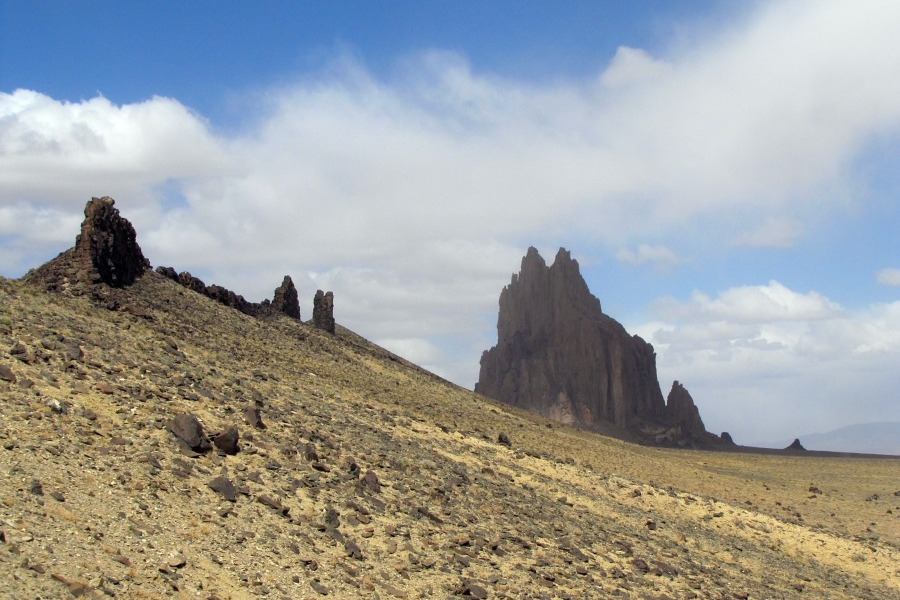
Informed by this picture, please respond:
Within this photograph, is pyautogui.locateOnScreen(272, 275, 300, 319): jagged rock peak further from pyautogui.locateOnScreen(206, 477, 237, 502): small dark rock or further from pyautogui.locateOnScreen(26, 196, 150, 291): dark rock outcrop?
pyautogui.locateOnScreen(206, 477, 237, 502): small dark rock

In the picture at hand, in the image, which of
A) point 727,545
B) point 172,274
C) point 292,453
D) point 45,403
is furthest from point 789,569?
point 172,274

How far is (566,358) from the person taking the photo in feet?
542

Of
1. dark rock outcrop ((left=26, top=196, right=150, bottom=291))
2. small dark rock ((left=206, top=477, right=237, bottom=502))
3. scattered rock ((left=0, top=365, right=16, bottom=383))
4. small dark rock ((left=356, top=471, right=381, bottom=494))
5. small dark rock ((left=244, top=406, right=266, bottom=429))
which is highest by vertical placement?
dark rock outcrop ((left=26, top=196, right=150, bottom=291))

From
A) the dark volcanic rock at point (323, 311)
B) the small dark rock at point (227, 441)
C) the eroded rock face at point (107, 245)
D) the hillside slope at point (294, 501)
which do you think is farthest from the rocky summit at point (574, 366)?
the small dark rock at point (227, 441)

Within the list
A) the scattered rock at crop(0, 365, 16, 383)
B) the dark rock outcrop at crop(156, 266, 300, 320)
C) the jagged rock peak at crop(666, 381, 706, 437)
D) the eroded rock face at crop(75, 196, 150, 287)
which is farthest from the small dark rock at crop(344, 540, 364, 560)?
the jagged rock peak at crop(666, 381, 706, 437)

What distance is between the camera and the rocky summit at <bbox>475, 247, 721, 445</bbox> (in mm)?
153750

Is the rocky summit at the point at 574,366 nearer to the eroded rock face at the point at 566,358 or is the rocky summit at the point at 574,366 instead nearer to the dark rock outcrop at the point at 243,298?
the eroded rock face at the point at 566,358

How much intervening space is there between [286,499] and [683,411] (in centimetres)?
14458

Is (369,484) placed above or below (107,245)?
below

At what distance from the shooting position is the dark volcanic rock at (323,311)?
6381cm

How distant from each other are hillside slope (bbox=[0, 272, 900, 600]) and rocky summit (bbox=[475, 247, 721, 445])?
114324 millimetres

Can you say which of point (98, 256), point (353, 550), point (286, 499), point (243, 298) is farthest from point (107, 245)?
point (353, 550)

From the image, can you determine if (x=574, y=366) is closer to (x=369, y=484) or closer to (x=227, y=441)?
(x=369, y=484)

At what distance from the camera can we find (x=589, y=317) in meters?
166
